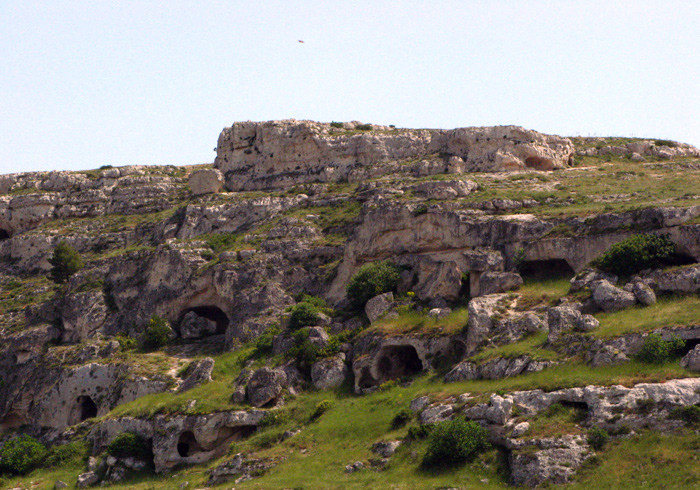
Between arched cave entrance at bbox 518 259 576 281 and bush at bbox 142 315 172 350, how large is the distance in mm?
24297

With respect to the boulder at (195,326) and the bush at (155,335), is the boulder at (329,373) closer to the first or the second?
the bush at (155,335)

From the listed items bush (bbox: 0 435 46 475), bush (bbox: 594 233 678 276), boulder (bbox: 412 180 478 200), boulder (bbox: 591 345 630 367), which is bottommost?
bush (bbox: 0 435 46 475)

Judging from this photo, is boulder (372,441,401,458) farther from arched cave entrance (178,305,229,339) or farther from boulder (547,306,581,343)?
arched cave entrance (178,305,229,339)

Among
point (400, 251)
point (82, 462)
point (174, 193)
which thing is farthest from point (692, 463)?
point (174, 193)

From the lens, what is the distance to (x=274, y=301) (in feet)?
192

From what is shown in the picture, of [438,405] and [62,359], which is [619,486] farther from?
[62,359]

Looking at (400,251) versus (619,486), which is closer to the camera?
(619,486)

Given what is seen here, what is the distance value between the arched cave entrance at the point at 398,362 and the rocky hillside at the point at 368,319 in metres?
0.13

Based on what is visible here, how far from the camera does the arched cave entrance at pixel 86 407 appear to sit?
57156 millimetres

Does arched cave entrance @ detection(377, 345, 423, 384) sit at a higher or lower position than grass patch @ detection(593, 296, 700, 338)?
lower

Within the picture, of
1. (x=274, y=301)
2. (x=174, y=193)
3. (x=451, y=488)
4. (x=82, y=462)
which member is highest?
(x=174, y=193)

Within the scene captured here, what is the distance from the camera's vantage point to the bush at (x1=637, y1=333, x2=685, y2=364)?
122ft

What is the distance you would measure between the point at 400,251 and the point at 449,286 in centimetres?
701

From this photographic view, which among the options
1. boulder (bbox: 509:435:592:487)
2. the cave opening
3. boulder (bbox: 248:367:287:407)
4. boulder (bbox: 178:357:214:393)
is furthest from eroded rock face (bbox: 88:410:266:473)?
boulder (bbox: 509:435:592:487)
